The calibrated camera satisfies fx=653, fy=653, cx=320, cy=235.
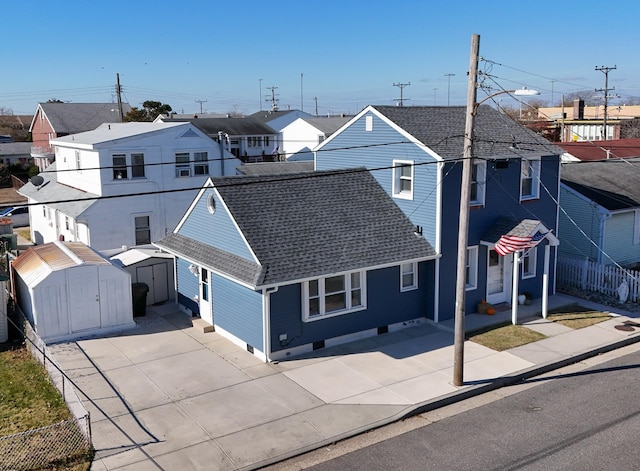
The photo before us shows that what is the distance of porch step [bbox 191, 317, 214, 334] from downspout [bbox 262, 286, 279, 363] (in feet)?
10.4

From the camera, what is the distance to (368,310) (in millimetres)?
19719

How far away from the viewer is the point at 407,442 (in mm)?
13516

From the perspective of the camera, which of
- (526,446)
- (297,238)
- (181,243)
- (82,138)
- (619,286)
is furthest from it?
(82,138)

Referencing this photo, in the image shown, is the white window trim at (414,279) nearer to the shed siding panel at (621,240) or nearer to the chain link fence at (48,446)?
the shed siding panel at (621,240)

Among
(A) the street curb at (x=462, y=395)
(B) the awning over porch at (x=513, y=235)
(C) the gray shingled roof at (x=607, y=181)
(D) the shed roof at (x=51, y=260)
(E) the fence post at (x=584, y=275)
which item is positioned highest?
(C) the gray shingled roof at (x=607, y=181)

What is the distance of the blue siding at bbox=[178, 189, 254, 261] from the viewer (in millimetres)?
18844

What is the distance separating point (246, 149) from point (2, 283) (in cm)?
A: 4252

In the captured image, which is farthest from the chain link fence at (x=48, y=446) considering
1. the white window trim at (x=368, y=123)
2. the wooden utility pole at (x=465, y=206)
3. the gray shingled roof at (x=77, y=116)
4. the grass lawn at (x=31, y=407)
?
the gray shingled roof at (x=77, y=116)

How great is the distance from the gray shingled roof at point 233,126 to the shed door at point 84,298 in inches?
1520

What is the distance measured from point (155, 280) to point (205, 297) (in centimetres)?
329

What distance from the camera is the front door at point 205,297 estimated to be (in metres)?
20.6

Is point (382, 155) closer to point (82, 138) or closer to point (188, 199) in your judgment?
point (188, 199)

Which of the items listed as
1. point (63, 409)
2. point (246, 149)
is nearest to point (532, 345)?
point (63, 409)

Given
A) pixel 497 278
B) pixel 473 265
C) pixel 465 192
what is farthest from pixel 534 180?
pixel 465 192
